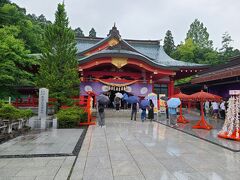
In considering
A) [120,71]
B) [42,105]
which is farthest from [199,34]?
[42,105]

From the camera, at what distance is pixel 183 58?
5278 cm

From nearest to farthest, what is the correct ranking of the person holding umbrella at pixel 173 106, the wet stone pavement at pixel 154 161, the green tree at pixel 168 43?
the wet stone pavement at pixel 154 161 < the person holding umbrella at pixel 173 106 < the green tree at pixel 168 43

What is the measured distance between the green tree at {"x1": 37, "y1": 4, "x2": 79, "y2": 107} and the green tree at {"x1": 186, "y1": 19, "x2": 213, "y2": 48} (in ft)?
200

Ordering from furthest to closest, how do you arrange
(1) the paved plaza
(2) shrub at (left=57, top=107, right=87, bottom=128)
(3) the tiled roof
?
(3) the tiled roof
(2) shrub at (left=57, top=107, right=87, bottom=128)
(1) the paved plaza

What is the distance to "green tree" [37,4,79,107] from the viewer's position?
13.9 metres

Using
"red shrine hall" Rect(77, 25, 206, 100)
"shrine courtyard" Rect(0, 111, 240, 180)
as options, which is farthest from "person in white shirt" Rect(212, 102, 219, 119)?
"shrine courtyard" Rect(0, 111, 240, 180)

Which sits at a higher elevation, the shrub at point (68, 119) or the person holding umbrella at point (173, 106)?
the person holding umbrella at point (173, 106)

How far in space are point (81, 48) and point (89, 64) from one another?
1152 centimetres

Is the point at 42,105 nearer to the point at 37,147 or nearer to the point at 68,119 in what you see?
the point at 68,119

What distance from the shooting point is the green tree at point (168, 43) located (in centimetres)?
6072

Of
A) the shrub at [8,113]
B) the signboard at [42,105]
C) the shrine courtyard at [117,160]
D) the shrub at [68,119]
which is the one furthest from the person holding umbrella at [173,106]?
the shrub at [8,113]

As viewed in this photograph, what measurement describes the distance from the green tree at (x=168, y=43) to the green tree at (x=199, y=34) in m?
9.56

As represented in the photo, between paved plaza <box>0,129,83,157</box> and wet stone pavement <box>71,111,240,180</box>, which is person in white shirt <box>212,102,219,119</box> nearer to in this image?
wet stone pavement <box>71,111,240,180</box>

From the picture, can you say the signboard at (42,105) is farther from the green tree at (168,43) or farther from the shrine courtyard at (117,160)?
the green tree at (168,43)
